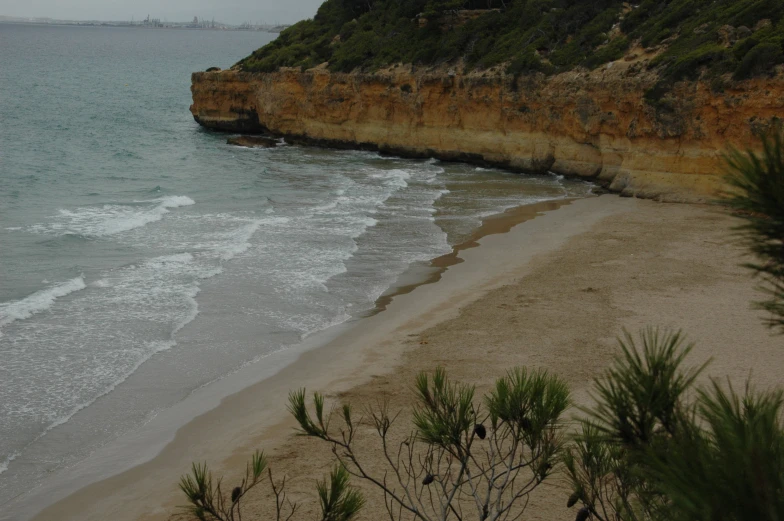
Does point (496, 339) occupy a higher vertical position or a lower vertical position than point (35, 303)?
higher

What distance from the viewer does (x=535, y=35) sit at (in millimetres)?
36312

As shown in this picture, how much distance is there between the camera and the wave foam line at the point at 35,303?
1512cm

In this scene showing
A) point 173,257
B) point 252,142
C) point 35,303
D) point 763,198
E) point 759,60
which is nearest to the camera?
point 763,198

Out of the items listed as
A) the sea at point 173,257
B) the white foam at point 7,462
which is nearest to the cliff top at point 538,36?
the sea at point 173,257

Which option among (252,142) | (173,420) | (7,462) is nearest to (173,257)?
(173,420)

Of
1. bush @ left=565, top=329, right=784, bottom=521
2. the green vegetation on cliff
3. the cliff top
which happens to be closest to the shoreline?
bush @ left=565, top=329, right=784, bottom=521

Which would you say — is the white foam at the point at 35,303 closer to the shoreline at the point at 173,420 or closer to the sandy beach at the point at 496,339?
the shoreline at the point at 173,420

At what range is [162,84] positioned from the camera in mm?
89250

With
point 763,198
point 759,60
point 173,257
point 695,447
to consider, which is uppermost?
point 759,60

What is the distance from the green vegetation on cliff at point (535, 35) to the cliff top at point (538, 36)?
4 centimetres

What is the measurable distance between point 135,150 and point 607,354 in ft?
114

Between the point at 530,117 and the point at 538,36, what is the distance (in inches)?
231

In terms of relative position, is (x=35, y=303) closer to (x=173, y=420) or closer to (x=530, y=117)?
(x=173, y=420)

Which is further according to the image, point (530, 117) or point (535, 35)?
point (535, 35)
